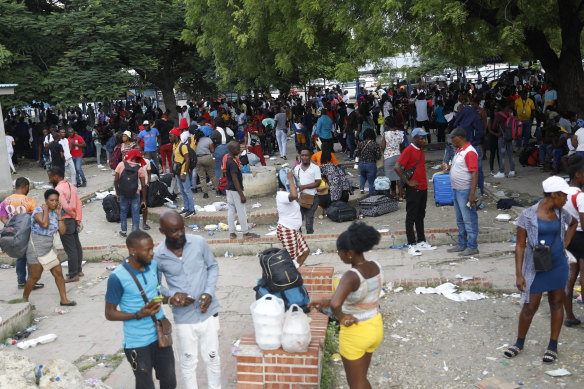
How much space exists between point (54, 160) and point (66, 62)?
22.4 ft

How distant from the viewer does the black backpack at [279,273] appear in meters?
6.50

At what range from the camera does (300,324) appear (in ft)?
17.1

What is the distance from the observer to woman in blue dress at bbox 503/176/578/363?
18.7 ft

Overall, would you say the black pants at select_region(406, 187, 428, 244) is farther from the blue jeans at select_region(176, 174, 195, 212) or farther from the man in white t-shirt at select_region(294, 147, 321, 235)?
the blue jeans at select_region(176, 174, 195, 212)

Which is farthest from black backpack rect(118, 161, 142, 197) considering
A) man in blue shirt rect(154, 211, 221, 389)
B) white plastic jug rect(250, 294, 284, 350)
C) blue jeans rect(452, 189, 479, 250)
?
white plastic jug rect(250, 294, 284, 350)

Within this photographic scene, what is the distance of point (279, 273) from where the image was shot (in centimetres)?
652

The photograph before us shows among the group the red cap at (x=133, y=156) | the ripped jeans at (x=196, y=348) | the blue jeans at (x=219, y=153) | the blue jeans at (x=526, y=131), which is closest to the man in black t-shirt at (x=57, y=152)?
the blue jeans at (x=219, y=153)

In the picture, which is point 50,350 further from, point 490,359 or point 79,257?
point 490,359

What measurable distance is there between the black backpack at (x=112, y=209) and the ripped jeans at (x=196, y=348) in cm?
821

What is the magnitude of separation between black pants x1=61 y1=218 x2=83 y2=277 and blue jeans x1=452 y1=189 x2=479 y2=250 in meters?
5.55

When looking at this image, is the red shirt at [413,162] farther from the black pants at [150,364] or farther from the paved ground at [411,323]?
the black pants at [150,364]

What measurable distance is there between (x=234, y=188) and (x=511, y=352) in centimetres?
529

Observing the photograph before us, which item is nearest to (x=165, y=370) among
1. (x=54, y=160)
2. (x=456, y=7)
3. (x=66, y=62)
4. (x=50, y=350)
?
(x=50, y=350)

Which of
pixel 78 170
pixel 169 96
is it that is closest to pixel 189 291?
pixel 78 170
